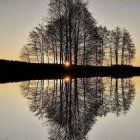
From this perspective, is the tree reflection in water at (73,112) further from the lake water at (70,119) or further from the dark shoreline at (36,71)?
the dark shoreline at (36,71)

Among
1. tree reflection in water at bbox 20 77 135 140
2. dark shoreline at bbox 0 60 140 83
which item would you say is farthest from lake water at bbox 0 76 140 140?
dark shoreline at bbox 0 60 140 83

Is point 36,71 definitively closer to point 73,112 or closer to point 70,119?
point 73,112

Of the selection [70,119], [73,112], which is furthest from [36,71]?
[70,119]

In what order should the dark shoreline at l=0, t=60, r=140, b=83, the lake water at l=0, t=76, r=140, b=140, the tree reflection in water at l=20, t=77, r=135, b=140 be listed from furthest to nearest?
the dark shoreline at l=0, t=60, r=140, b=83 → the tree reflection in water at l=20, t=77, r=135, b=140 → the lake water at l=0, t=76, r=140, b=140

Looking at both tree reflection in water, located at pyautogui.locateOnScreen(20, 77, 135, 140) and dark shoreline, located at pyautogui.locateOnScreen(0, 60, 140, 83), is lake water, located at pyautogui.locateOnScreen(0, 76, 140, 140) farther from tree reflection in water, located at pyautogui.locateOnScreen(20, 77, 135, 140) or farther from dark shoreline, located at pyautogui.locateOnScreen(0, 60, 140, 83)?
dark shoreline, located at pyautogui.locateOnScreen(0, 60, 140, 83)

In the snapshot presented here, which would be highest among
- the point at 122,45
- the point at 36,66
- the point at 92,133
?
the point at 122,45

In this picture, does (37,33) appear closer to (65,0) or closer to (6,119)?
(65,0)

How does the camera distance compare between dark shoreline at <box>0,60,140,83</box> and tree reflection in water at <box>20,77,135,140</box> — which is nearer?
tree reflection in water at <box>20,77,135,140</box>

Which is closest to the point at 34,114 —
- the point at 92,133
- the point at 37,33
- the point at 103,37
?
the point at 92,133

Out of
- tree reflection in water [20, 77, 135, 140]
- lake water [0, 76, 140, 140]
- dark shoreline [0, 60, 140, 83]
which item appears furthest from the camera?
dark shoreline [0, 60, 140, 83]

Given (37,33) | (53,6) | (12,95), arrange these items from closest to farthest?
(12,95) → (53,6) → (37,33)

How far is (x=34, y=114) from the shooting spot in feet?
56.2

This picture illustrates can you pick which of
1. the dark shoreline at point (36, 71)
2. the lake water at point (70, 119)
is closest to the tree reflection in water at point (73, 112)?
the lake water at point (70, 119)

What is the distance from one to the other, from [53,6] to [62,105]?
169ft
